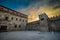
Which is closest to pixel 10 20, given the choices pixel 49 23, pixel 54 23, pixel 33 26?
pixel 33 26

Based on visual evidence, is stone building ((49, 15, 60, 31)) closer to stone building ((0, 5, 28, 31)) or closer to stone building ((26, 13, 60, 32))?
stone building ((26, 13, 60, 32))

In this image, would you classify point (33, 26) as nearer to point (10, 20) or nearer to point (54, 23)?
point (54, 23)

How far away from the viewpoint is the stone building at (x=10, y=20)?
21.9 ft

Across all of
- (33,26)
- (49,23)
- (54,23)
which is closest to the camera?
(54,23)

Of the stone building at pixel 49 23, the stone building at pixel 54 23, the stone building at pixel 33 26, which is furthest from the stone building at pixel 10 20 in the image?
the stone building at pixel 54 23

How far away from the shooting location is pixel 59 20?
652cm

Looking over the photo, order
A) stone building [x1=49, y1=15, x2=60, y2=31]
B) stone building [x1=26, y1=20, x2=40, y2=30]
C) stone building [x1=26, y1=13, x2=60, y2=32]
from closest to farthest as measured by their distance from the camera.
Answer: stone building [x1=49, y1=15, x2=60, y2=31] → stone building [x1=26, y1=13, x2=60, y2=32] → stone building [x1=26, y1=20, x2=40, y2=30]

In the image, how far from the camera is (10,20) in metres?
7.46

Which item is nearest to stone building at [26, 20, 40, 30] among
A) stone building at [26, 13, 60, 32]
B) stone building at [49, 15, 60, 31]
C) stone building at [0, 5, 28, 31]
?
stone building at [0, 5, 28, 31]

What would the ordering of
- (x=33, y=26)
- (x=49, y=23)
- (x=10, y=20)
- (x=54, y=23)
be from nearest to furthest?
(x=54, y=23)
(x=49, y=23)
(x=10, y=20)
(x=33, y=26)

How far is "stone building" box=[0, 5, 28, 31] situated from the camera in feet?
21.9

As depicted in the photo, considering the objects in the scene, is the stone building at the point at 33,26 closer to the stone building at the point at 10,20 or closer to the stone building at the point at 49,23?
the stone building at the point at 10,20

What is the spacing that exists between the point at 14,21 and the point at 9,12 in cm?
140

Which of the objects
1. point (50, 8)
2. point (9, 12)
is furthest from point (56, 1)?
point (9, 12)
